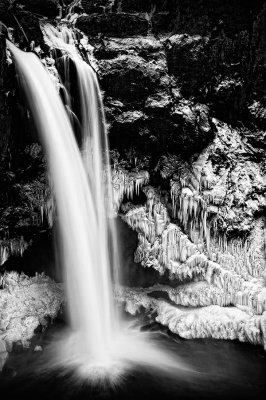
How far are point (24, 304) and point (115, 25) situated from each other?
7.51 metres

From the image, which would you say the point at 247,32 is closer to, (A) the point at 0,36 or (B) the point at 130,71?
(B) the point at 130,71

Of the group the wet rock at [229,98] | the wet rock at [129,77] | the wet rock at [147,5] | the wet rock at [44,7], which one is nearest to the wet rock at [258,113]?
the wet rock at [229,98]

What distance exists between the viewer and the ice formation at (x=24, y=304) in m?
7.04

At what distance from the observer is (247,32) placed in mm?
8539

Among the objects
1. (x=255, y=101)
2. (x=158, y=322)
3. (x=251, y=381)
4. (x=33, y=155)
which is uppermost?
(x=255, y=101)

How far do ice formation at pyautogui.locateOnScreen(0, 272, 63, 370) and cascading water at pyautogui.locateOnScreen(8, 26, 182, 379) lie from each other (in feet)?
1.87

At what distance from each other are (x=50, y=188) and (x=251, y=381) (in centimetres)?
566

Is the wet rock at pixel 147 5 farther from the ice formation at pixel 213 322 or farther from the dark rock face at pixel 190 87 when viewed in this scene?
the ice formation at pixel 213 322

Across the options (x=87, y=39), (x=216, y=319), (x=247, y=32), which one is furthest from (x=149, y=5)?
(x=216, y=319)

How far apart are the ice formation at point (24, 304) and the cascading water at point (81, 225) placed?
571 millimetres

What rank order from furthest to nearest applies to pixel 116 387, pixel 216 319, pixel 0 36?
pixel 216 319 < pixel 0 36 < pixel 116 387

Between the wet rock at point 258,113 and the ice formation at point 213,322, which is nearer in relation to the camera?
the ice formation at point 213,322

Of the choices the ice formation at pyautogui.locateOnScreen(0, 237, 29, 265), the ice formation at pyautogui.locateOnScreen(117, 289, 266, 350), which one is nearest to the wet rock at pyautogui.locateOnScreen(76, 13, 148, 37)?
the ice formation at pyautogui.locateOnScreen(0, 237, 29, 265)

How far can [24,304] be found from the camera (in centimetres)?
770
